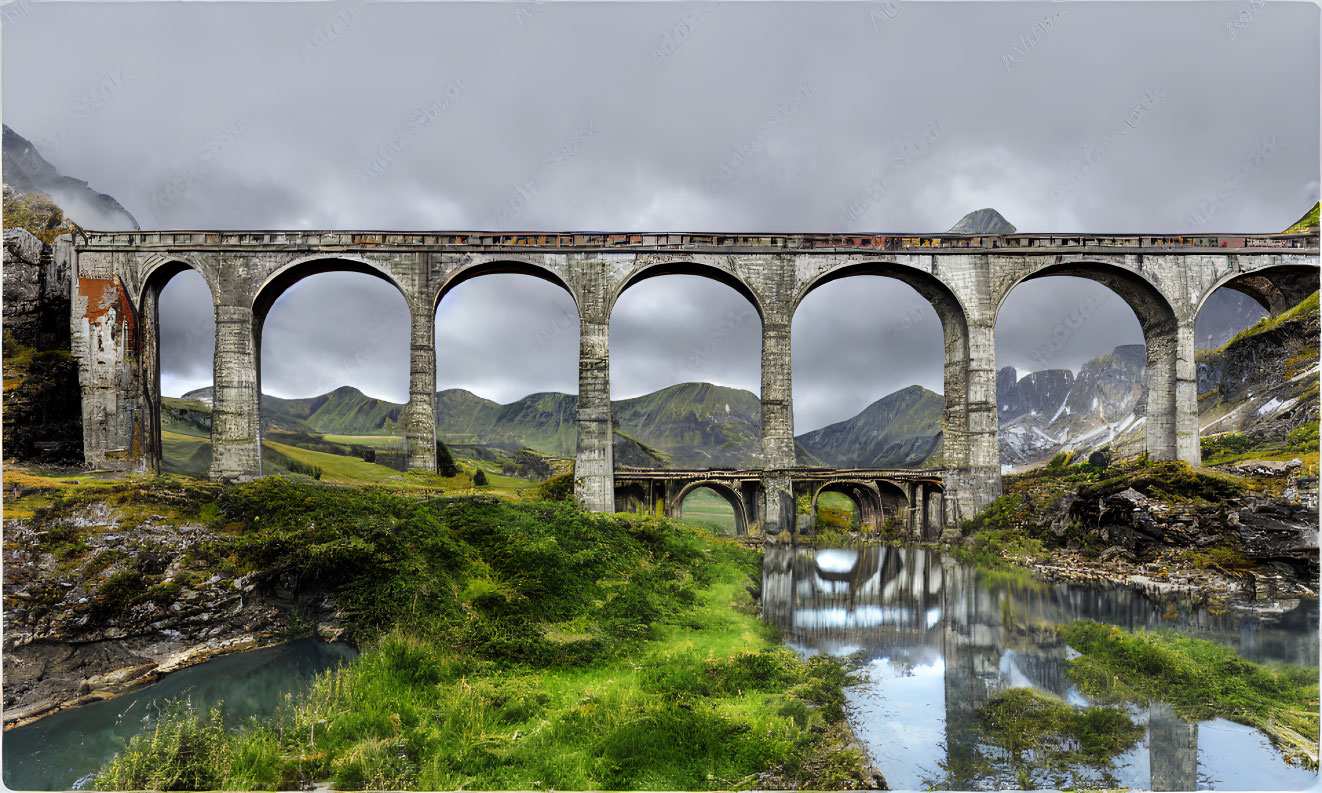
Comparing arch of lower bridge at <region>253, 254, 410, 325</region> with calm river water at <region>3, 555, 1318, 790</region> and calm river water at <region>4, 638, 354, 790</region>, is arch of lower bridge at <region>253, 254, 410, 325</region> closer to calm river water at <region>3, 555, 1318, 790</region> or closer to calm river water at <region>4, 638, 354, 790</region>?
calm river water at <region>4, 638, 354, 790</region>

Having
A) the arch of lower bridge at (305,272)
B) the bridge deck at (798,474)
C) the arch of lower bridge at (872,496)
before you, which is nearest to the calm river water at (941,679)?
the bridge deck at (798,474)

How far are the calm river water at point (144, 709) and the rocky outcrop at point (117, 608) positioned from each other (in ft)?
1.18

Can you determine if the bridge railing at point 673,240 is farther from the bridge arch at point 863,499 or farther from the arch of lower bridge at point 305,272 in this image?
the bridge arch at point 863,499

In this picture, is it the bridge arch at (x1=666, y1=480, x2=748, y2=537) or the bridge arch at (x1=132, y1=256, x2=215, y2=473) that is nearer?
the bridge arch at (x1=132, y1=256, x2=215, y2=473)

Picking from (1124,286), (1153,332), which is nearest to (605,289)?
(1124,286)

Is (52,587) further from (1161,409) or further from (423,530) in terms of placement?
(1161,409)

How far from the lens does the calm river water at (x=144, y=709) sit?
7875 millimetres

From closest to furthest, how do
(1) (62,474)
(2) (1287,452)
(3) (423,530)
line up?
1. (3) (423,530)
2. (2) (1287,452)
3. (1) (62,474)

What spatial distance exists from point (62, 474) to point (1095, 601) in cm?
3547

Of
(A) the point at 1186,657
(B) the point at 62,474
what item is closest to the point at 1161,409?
(A) the point at 1186,657

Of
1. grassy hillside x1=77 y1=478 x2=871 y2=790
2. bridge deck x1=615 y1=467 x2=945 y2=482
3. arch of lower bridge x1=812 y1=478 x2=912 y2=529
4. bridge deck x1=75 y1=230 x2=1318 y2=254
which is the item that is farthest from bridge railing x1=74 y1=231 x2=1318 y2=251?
grassy hillside x1=77 y1=478 x2=871 y2=790

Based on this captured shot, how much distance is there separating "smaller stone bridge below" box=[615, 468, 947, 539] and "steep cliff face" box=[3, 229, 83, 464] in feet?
75.1

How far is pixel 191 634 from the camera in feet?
35.5

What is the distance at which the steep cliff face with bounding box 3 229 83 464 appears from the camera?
2144 centimetres
